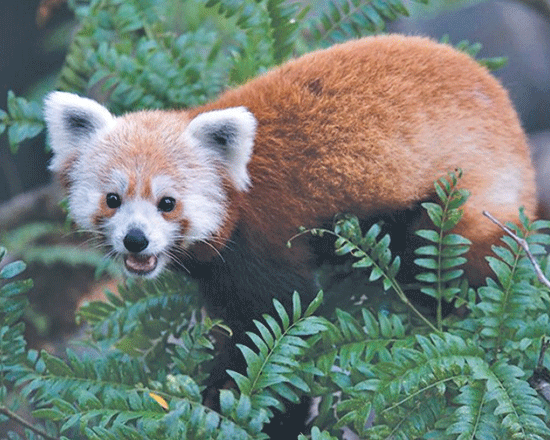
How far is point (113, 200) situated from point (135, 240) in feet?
0.72

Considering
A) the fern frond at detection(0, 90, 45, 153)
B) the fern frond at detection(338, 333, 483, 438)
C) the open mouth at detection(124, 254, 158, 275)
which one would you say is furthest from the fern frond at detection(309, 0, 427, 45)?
the fern frond at detection(338, 333, 483, 438)

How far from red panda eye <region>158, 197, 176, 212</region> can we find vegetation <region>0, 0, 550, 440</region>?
0.47 m

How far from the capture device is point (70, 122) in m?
3.33

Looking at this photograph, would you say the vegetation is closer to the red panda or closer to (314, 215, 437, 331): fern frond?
(314, 215, 437, 331): fern frond

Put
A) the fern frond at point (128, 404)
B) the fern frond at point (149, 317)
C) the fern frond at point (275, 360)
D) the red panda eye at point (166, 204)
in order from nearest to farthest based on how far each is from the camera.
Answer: the fern frond at point (128, 404)
the fern frond at point (275, 360)
the red panda eye at point (166, 204)
the fern frond at point (149, 317)

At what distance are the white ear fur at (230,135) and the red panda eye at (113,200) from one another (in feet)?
1.30

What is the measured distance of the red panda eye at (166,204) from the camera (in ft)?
10.2

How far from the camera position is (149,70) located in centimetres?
423

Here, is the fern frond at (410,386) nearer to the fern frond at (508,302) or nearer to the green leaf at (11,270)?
the fern frond at (508,302)

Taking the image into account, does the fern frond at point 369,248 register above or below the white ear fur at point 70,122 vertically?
below

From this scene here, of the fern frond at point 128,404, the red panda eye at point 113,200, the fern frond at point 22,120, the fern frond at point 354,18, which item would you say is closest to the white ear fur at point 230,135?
the red panda eye at point 113,200

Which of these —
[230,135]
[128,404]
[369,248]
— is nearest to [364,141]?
[369,248]

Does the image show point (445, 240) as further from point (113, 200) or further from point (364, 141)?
point (113, 200)

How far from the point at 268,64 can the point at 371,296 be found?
1.41 meters
